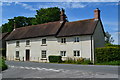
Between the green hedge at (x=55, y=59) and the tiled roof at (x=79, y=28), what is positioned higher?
the tiled roof at (x=79, y=28)

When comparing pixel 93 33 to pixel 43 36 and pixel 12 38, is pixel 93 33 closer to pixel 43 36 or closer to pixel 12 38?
pixel 43 36

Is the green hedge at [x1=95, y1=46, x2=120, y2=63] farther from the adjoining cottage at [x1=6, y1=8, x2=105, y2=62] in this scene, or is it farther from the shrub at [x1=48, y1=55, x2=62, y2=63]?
the shrub at [x1=48, y1=55, x2=62, y2=63]

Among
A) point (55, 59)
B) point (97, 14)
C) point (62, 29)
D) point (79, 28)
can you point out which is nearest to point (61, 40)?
point (62, 29)

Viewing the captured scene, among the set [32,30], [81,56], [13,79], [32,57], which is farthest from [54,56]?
[13,79]

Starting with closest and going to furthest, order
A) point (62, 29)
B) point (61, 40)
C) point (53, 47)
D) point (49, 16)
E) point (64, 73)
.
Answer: point (64, 73) < point (61, 40) < point (53, 47) < point (62, 29) < point (49, 16)

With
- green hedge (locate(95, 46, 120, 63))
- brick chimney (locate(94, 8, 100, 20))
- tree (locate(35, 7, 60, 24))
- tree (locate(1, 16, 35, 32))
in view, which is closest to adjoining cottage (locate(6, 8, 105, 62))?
brick chimney (locate(94, 8, 100, 20))

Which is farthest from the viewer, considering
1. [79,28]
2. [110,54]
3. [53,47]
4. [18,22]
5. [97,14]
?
[18,22]

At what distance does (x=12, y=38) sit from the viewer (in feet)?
137

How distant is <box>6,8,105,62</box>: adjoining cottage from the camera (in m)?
29.8

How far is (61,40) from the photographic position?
1293 inches

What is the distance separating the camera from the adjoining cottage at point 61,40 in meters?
29.8

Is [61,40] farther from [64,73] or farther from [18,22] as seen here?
[18,22]

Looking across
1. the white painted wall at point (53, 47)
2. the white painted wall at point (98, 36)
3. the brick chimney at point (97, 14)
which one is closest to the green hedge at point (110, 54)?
the white painted wall at point (53, 47)

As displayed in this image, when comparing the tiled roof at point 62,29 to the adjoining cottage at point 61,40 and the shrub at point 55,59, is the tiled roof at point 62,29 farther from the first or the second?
the shrub at point 55,59
